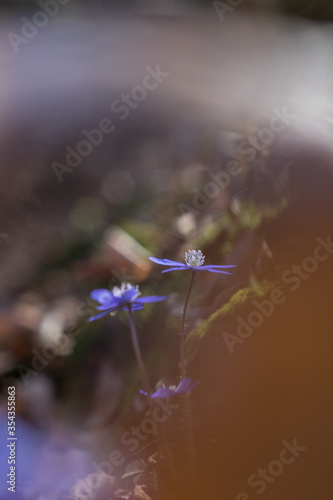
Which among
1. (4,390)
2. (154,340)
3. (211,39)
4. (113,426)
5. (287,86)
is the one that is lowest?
(4,390)

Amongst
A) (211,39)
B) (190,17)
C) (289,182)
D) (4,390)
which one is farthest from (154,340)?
(190,17)

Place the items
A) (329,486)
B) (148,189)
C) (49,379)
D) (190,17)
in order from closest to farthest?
(329,486)
(49,379)
(148,189)
(190,17)

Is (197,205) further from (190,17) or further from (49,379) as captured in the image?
(190,17)
